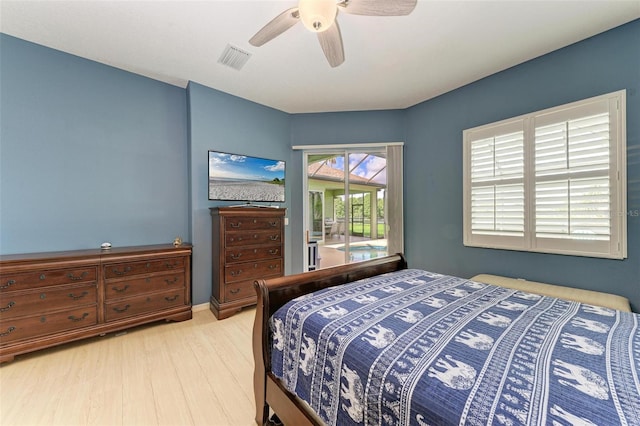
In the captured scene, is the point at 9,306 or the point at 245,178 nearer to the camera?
the point at 9,306

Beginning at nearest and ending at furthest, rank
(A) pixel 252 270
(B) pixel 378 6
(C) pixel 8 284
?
(B) pixel 378 6 → (C) pixel 8 284 → (A) pixel 252 270

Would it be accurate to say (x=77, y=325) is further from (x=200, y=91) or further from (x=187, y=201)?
(x=200, y=91)

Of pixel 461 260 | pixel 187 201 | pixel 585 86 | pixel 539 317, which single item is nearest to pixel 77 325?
pixel 187 201

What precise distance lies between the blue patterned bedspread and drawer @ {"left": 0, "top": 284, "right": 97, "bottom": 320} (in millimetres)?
2130

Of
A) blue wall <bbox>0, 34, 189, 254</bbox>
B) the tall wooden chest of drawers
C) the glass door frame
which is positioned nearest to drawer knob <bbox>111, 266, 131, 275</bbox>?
blue wall <bbox>0, 34, 189, 254</bbox>

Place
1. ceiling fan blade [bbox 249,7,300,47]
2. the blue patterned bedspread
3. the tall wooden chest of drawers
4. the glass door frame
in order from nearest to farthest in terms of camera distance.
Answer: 1. the blue patterned bedspread
2. ceiling fan blade [bbox 249,7,300,47]
3. the tall wooden chest of drawers
4. the glass door frame

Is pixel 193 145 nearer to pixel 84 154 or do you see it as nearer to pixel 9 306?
pixel 84 154

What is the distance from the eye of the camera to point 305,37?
7.62 feet

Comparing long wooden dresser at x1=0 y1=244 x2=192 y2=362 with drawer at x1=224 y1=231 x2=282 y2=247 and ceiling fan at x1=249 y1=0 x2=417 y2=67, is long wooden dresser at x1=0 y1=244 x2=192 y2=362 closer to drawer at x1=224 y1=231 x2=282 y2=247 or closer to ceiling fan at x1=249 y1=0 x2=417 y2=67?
drawer at x1=224 y1=231 x2=282 y2=247

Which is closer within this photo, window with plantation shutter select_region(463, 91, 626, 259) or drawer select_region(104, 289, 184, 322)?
window with plantation shutter select_region(463, 91, 626, 259)

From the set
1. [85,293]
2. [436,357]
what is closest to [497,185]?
[436,357]

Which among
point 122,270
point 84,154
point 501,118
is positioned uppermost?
point 501,118

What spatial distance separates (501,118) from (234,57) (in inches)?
122

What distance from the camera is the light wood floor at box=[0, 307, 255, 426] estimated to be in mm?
1550
